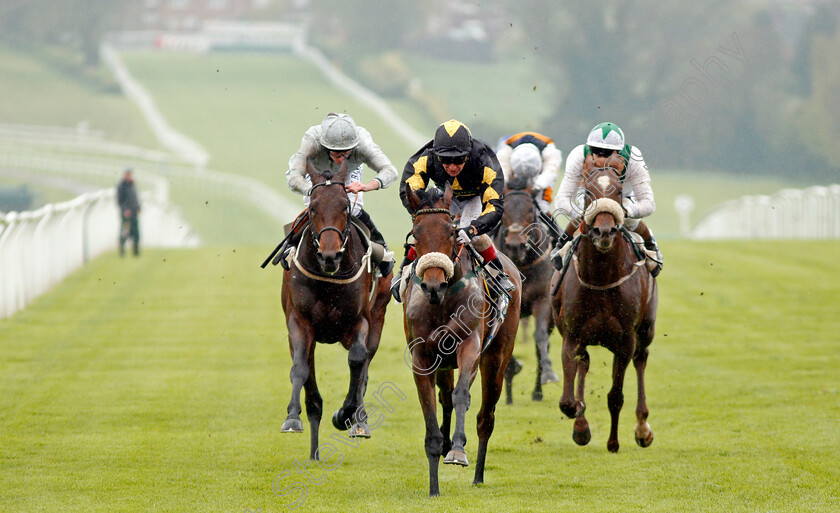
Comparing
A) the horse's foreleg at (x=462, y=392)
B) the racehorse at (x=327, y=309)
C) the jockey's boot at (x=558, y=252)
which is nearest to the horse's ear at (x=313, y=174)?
the racehorse at (x=327, y=309)

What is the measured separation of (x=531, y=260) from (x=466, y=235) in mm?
4496

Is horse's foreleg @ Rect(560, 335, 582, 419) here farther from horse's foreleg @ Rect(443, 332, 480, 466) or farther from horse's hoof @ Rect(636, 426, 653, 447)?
horse's foreleg @ Rect(443, 332, 480, 466)

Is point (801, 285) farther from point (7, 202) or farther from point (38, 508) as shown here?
point (7, 202)

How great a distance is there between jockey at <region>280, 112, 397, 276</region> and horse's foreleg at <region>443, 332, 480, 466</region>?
1.49 meters

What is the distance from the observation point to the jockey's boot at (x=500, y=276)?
8.67 m

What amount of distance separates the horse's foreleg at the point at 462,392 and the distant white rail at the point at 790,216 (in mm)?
20616

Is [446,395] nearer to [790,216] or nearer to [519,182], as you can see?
[519,182]

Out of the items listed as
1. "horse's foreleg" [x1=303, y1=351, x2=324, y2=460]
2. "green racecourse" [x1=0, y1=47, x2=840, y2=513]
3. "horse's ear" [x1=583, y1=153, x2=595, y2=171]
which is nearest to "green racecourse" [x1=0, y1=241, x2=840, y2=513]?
"green racecourse" [x1=0, y1=47, x2=840, y2=513]

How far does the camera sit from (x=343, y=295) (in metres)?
9.17

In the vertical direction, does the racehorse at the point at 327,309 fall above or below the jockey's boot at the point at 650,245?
below

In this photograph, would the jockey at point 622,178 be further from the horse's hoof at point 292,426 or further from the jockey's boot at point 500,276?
the horse's hoof at point 292,426

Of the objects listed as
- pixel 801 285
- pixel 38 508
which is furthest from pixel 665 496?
pixel 801 285

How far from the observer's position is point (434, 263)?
24.6ft

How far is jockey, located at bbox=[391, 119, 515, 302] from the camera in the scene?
325 inches
